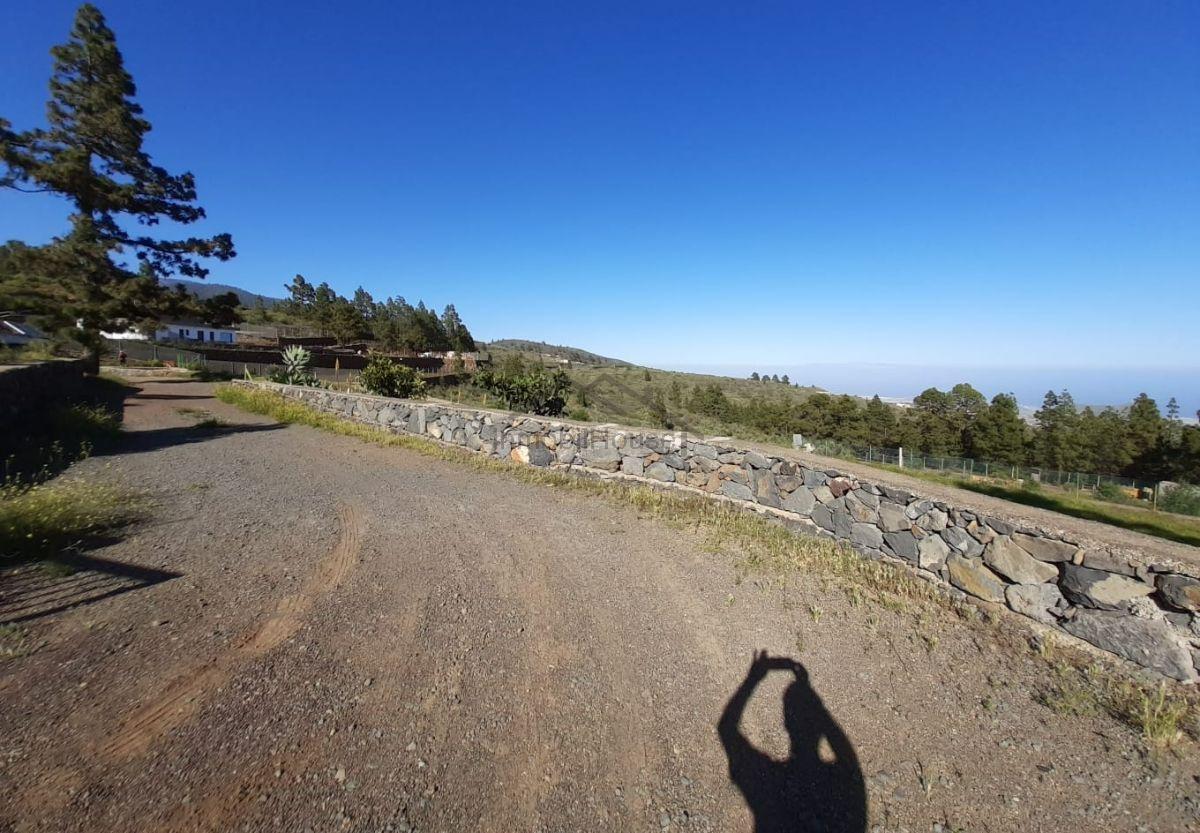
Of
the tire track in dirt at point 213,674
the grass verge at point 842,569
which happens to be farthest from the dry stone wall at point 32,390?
the tire track in dirt at point 213,674

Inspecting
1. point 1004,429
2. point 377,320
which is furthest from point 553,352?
point 1004,429

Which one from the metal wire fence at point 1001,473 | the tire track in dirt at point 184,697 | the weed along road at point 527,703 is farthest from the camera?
the metal wire fence at point 1001,473

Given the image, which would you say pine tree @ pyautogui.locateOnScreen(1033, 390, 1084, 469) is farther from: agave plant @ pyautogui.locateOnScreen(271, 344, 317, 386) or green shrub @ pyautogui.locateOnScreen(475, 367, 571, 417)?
agave plant @ pyautogui.locateOnScreen(271, 344, 317, 386)

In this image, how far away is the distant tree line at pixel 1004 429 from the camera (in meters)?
25.6

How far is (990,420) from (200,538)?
37.3 metres

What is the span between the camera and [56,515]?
13.8 feet

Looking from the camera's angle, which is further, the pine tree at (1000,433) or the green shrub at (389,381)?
the pine tree at (1000,433)

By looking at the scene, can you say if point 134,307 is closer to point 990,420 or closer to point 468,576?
point 468,576

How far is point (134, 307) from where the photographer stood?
51.2 ft

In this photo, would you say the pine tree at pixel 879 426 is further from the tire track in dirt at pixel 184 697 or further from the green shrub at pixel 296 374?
the tire track in dirt at pixel 184 697

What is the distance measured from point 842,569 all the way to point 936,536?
80cm

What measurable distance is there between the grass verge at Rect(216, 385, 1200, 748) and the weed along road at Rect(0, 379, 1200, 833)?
0.04 m

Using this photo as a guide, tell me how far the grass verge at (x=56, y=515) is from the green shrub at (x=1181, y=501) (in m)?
21.0

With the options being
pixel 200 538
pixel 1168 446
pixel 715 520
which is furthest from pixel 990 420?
pixel 200 538
